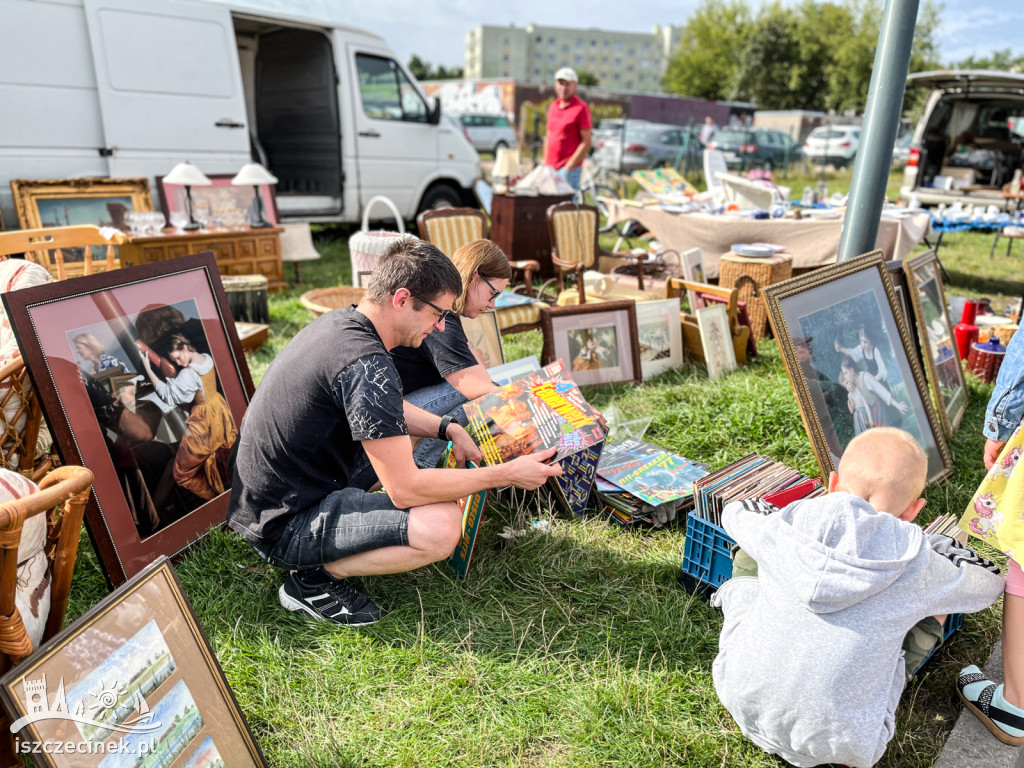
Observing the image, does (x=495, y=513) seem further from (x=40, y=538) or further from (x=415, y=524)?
(x=40, y=538)

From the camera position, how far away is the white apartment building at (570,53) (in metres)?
A: 100

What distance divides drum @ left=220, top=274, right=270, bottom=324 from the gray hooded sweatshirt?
15.3 ft

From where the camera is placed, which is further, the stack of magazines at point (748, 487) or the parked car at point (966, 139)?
the parked car at point (966, 139)

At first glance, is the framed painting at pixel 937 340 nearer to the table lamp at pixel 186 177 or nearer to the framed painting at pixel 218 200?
the table lamp at pixel 186 177

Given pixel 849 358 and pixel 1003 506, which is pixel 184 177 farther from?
pixel 1003 506

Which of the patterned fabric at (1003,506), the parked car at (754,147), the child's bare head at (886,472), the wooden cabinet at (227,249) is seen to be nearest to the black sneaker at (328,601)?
the child's bare head at (886,472)

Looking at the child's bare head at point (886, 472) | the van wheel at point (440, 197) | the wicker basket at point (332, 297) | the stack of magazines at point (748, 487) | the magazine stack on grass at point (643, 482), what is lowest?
the magazine stack on grass at point (643, 482)

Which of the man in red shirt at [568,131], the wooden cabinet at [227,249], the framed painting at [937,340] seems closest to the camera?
the framed painting at [937,340]

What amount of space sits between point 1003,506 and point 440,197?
26.5ft

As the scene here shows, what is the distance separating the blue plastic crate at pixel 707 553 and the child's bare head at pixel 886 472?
615 millimetres

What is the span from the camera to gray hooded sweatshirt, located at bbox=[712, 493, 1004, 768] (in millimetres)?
1574

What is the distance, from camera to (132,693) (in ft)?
4.68

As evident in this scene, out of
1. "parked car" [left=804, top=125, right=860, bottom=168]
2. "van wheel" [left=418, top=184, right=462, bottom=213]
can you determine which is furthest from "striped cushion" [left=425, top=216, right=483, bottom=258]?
"parked car" [left=804, top=125, right=860, bottom=168]

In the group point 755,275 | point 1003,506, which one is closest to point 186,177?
point 755,275
